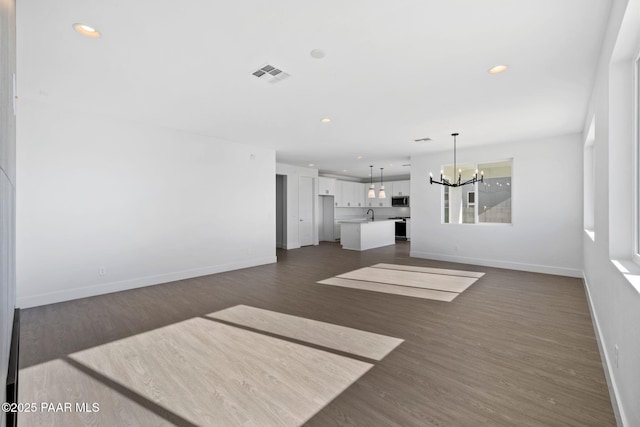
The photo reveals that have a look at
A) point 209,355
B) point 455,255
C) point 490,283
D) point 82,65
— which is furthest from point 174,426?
point 455,255

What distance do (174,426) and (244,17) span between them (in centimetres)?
278

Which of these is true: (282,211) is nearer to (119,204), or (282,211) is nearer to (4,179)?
(119,204)

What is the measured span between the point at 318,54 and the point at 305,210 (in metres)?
7.28

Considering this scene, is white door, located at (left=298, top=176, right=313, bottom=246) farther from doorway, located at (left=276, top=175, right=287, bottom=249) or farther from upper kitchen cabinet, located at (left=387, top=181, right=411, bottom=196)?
upper kitchen cabinet, located at (left=387, top=181, right=411, bottom=196)

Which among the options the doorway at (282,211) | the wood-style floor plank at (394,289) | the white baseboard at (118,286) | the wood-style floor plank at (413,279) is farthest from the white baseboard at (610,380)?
the doorway at (282,211)

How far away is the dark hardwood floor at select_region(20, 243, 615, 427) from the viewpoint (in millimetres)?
1915

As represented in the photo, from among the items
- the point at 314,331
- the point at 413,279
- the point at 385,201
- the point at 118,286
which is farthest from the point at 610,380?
the point at 385,201

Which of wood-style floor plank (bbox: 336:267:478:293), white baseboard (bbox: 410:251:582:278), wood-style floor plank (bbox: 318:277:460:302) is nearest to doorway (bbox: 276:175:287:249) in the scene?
wood-style floor plank (bbox: 336:267:478:293)

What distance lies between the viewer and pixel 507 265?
6.24 metres

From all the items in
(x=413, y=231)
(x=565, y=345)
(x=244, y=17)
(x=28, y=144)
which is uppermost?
(x=244, y=17)

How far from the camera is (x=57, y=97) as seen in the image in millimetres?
3719

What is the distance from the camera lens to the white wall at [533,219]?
18.1 feet

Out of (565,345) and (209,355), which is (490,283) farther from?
(209,355)

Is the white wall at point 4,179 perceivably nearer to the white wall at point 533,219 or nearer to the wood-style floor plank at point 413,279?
the wood-style floor plank at point 413,279
